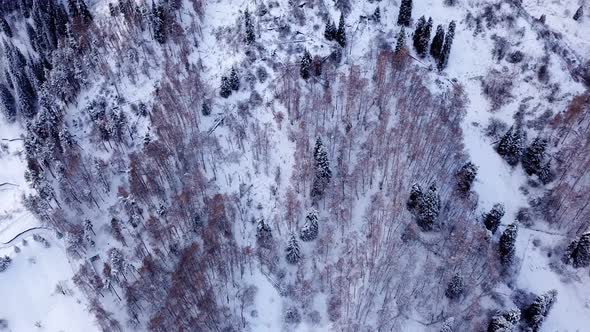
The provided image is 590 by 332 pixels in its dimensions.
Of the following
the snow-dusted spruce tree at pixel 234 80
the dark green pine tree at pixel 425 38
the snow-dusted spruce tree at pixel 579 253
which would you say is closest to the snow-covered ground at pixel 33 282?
the snow-dusted spruce tree at pixel 234 80

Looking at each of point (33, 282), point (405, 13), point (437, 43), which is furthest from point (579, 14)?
point (33, 282)

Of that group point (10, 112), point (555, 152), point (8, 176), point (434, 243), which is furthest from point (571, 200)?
point (10, 112)

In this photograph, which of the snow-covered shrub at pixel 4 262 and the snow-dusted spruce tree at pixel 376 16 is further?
the snow-dusted spruce tree at pixel 376 16

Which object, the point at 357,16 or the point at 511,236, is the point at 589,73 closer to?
the point at 511,236

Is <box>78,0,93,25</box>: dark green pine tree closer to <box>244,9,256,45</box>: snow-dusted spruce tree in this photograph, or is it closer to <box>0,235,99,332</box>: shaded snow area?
<box>244,9,256,45</box>: snow-dusted spruce tree

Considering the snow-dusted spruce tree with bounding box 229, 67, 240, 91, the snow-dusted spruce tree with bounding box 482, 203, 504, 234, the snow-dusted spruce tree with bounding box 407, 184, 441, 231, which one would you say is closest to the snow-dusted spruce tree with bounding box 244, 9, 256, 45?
the snow-dusted spruce tree with bounding box 229, 67, 240, 91

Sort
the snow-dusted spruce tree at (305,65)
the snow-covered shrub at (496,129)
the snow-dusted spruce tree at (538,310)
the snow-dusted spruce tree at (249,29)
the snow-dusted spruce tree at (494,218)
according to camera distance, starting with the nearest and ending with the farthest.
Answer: the snow-dusted spruce tree at (538,310) → the snow-dusted spruce tree at (494,218) → the snow-covered shrub at (496,129) → the snow-dusted spruce tree at (305,65) → the snow-dusted spruce tree at (249,29)

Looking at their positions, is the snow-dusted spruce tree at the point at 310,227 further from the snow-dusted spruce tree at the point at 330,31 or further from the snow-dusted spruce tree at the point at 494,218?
the snow-dusted spruce tree at the point at 330,31
